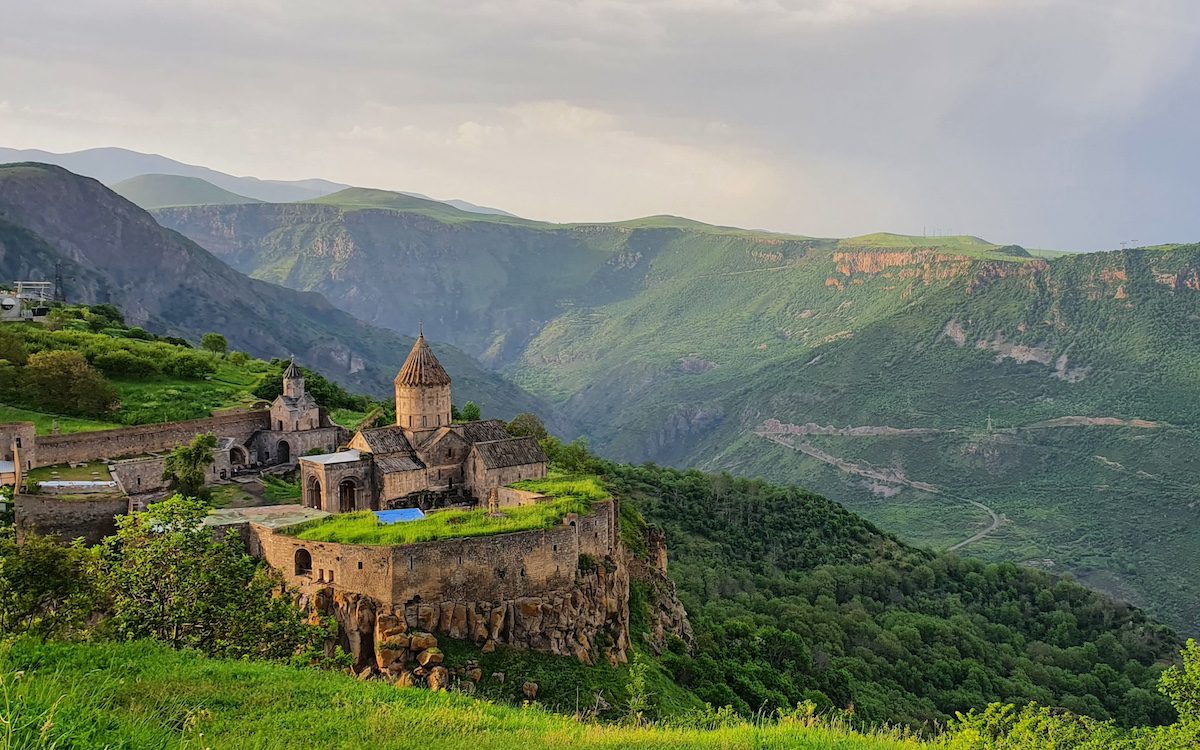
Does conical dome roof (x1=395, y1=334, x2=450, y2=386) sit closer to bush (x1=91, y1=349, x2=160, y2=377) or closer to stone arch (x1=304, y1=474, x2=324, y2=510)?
stone arch (x1=304, y1=474, x2=324, y2=510)

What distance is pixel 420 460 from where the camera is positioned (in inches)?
1478

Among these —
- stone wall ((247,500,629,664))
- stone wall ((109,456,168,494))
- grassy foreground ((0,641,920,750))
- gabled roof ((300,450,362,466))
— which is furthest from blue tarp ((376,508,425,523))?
grassy foreground ((0,641,920,750))

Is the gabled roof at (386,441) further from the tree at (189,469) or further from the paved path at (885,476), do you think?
the paved path at (885,476)

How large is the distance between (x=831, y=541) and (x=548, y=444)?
30066 mm

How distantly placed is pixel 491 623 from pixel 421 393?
13428 mm

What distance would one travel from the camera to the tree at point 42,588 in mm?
15469

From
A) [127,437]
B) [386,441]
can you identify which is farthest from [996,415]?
[127,437]

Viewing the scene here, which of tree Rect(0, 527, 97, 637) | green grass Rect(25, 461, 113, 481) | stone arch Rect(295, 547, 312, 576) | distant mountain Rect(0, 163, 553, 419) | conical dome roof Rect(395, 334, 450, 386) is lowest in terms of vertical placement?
stone arch Rect(295, 547, 312, 576)

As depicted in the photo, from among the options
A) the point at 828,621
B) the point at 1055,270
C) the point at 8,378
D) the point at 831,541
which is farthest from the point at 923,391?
the point at 8,378

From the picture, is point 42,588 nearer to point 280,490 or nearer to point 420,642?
point 420,642

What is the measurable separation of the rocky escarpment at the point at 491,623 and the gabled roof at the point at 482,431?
29.1ft

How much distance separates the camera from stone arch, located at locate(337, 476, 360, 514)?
35.9 m

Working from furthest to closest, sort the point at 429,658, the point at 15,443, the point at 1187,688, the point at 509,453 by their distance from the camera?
the point at 509,453 → the point at 15,443 → the point at 429,658 → the point at 1187,688

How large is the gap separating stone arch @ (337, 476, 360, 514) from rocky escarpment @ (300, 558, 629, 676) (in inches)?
329
